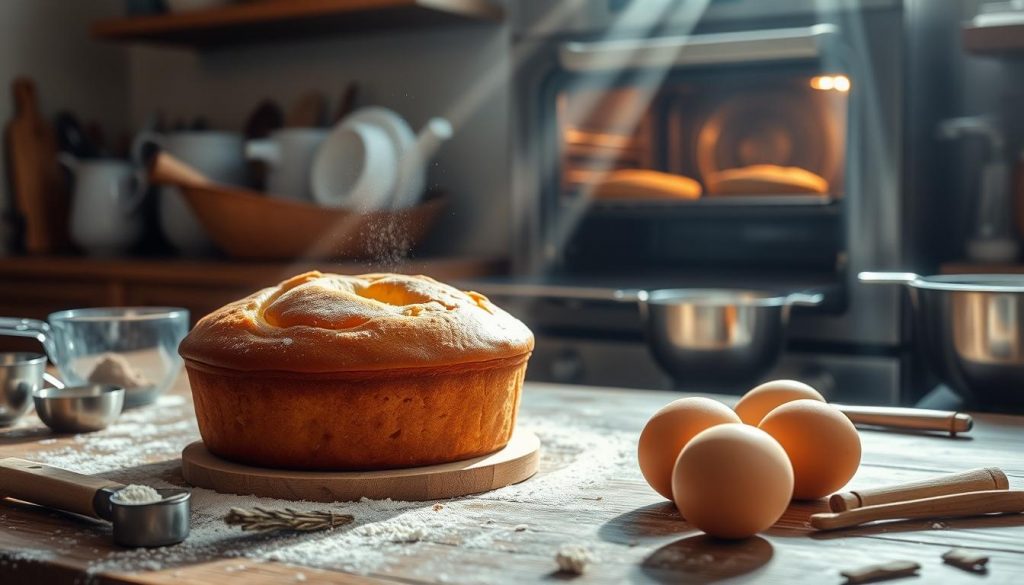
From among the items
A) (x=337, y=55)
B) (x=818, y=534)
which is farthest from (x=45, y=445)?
(x=337, y=55)

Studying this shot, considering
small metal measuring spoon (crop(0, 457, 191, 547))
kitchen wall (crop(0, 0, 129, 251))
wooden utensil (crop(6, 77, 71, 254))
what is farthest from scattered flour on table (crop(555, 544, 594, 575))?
kitchen wall (crop(0, 0, 129, 251))

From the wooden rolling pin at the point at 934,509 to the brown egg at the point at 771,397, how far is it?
0.17m

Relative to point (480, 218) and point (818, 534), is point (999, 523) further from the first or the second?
point (480, 218)

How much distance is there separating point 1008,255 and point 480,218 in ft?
4.05

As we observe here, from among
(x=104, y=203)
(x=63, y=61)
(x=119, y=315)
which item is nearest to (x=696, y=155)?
(x=119, y=315)

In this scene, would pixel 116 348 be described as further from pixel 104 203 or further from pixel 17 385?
pixel 104 203

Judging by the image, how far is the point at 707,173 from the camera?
6.87 feet

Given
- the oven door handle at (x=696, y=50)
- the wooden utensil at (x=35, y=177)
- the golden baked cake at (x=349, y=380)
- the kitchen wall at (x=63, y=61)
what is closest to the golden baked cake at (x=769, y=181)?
the oven door handle at (x=696, y=50)

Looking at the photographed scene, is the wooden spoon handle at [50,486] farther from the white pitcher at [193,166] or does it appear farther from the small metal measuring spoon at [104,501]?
the white pitcher at [193,166]

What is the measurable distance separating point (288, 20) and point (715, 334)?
1.53 metres

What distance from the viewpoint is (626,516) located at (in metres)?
0.86

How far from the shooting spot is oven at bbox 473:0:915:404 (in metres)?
1.88

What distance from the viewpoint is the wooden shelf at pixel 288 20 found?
2539mm

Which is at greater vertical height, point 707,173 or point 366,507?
point 707,173
